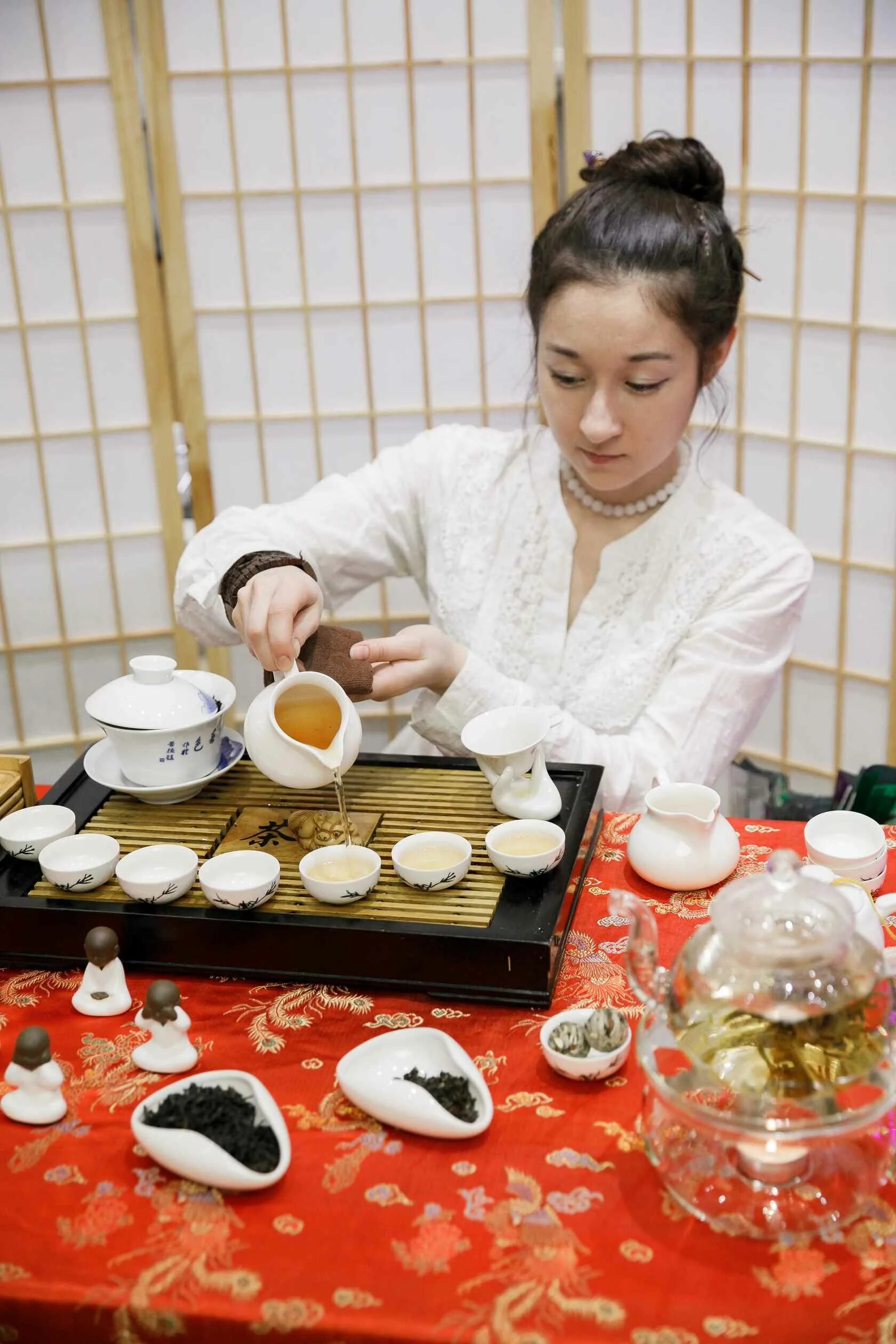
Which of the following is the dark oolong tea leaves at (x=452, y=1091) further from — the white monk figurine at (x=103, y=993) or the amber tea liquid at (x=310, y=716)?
the amber tea liquid at (x=310, y=716)

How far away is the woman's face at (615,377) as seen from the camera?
1880 mm

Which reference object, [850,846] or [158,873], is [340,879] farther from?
[850,846]

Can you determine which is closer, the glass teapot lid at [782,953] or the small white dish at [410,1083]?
the glass teapot lid at [782,953]

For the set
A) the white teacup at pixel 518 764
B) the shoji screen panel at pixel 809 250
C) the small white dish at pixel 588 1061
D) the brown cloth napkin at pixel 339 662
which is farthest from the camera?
the shoji screen panel at pixel 809 250

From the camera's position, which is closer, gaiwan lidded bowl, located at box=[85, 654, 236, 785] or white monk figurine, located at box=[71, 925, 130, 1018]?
white monk figurine, located at box=[71, 925, 130, 1018]

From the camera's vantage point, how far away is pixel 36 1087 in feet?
3.87

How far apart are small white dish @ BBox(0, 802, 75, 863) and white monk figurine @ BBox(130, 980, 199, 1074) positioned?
339mm

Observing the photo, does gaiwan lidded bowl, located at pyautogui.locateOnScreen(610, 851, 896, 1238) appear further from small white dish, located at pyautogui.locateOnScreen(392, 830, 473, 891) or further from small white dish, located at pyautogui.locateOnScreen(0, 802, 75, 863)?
small white dish, located at pyautogui.locateOnScreen(0, 802, 75, 863)

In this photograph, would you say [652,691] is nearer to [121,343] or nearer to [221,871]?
[221,871]

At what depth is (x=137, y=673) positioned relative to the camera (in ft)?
5.40

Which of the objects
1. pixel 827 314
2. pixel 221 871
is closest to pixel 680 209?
pixel 827 314

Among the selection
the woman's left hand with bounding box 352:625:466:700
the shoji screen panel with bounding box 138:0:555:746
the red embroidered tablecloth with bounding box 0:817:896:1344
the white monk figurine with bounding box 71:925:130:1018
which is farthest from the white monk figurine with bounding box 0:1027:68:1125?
the shoji screen panel with bounding box 138:0:555:746

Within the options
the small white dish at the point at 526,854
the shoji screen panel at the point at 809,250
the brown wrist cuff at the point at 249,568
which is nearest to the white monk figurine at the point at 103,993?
the small white dish at the point at 526,854

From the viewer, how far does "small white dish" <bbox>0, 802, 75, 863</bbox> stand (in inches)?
59.8
